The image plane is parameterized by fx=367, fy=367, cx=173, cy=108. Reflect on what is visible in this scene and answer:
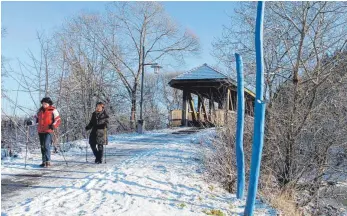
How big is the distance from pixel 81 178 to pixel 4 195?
1.69m

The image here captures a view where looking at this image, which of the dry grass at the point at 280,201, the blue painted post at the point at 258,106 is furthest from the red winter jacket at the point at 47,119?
the dry grass at the point at 280,201

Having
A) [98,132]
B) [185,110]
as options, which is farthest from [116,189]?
[185,110]

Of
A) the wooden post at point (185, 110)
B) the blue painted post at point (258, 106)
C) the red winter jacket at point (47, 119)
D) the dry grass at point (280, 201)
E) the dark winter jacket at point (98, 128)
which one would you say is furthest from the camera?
the wooden post at point (185, 110)

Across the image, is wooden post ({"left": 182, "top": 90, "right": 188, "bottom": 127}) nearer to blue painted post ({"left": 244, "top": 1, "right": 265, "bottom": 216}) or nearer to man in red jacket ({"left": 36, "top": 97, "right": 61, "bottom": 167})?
man in red jacket ({"left": 36, "top": 97, "right": 61, "bottom": 167})

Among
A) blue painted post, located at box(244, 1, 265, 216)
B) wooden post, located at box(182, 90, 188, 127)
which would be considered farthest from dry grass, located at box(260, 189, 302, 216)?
wooden post, located at box(182, 90, 188, 127)

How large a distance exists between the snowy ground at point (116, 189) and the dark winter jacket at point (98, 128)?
0.64 m

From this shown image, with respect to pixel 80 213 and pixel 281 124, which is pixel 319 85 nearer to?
pixel 281 124

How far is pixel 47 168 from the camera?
9250 millimetres

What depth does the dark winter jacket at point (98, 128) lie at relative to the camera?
9.89 meters

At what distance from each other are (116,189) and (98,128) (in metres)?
3.11

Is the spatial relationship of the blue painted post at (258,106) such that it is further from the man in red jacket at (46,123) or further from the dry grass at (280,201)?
the man in red jacket at (46,123)

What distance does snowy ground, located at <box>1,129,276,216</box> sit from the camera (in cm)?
610

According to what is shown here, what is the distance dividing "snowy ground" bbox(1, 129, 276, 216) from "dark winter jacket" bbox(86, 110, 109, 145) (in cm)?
64

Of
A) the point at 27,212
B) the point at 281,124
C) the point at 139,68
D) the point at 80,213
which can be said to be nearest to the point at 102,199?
the point at 80,213
